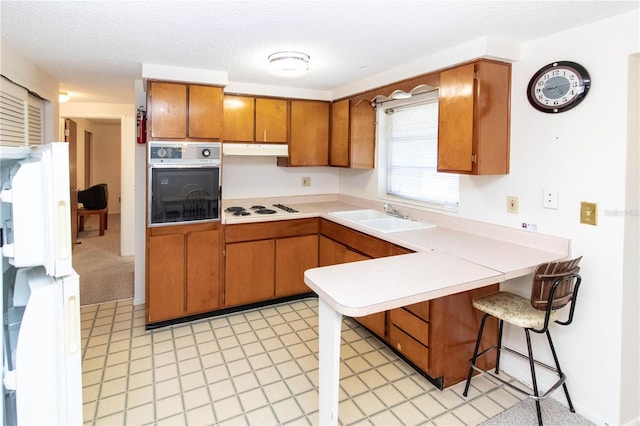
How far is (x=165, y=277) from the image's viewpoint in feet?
10.1

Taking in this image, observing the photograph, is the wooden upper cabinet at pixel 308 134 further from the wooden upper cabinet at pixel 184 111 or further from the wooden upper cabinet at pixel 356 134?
the wooden upper cabinet at pixel 184 111

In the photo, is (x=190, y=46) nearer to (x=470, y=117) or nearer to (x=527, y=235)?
(x=470, y=117)

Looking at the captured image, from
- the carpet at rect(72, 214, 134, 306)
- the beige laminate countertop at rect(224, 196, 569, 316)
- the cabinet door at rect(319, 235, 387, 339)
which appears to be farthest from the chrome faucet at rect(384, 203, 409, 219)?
the carpet at rect(72, 214, 134, 306)

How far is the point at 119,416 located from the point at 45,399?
1.04 m

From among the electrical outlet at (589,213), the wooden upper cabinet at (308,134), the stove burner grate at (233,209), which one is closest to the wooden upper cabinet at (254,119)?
the wooden upper cabinet at (308,134)

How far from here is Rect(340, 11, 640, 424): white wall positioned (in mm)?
1914

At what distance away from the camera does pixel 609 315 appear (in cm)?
197

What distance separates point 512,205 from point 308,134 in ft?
7.08

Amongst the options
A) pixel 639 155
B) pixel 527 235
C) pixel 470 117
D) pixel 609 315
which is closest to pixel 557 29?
pixel 470 117

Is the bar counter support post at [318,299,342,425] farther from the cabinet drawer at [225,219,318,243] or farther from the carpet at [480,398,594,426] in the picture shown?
the cabinet drawer at [225,219,318,243]

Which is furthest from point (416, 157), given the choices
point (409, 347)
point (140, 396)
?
point (140, 396)

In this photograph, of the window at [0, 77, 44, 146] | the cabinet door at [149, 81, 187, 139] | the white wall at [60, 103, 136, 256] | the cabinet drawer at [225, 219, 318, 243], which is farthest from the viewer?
the white wall at [60, 103, 136, 256]

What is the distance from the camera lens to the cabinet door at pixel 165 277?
3.04m

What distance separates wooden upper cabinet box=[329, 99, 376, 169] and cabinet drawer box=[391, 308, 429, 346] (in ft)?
5.50
